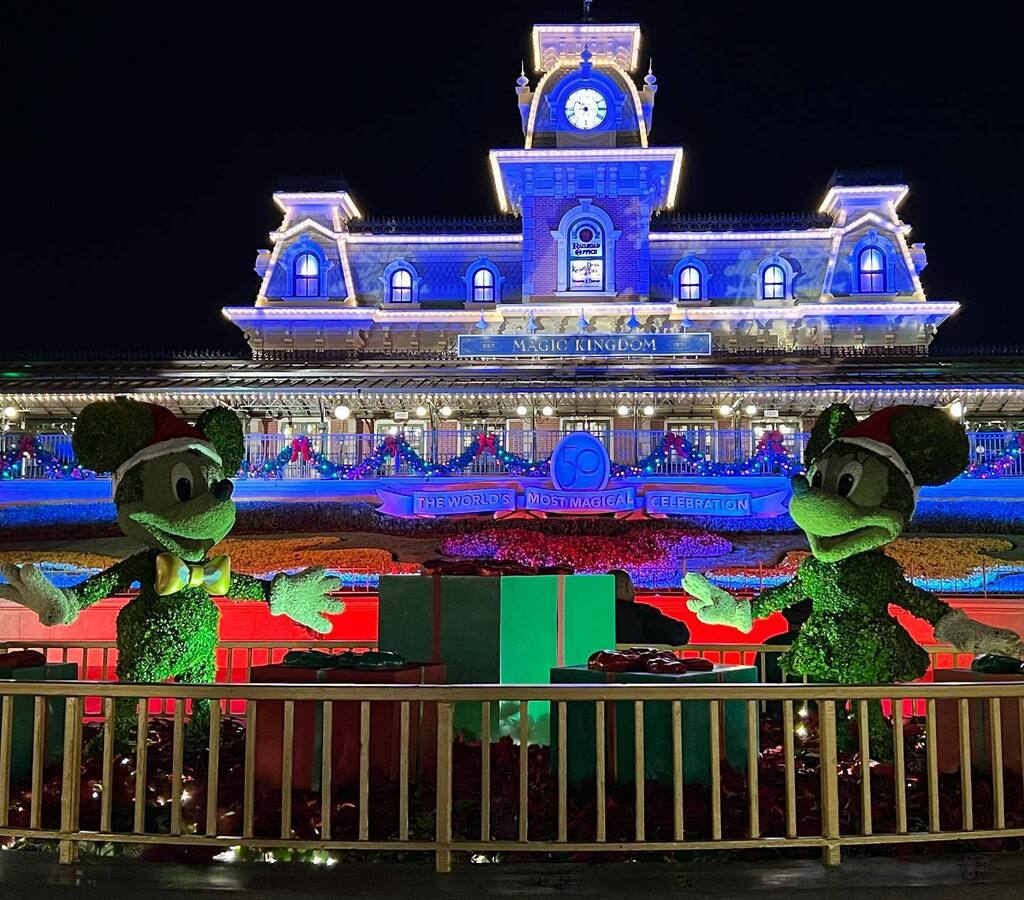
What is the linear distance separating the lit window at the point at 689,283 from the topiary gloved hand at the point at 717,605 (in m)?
29.1

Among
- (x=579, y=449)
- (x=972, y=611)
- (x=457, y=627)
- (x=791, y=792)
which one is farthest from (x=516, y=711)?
(x=579, y=449)

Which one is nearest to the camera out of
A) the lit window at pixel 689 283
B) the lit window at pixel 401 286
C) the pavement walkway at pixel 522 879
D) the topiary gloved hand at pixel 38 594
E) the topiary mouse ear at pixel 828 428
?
the pavement walkway at pixel 522 879

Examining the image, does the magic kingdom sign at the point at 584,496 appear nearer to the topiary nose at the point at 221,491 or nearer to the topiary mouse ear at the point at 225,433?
the topiary mouse ear at the point at 225,433

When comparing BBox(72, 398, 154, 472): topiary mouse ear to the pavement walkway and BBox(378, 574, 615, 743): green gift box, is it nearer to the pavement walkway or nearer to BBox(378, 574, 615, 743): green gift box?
BBox(378, 574, 615, 743): green gift box

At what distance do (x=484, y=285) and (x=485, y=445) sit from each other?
553 inches

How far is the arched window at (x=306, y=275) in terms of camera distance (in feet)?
120

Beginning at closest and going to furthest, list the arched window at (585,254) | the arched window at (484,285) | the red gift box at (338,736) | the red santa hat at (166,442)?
the red gift box at (338,736) → the red santa hat at (166,442) → the arched window at (585,254) → the arched window at (484,285)

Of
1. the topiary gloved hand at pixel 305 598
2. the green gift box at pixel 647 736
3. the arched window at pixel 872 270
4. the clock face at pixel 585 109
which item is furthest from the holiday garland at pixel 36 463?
the arched window at pixel 872 270

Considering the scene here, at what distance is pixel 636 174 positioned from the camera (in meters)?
35.8

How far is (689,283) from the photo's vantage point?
36562 millimetres

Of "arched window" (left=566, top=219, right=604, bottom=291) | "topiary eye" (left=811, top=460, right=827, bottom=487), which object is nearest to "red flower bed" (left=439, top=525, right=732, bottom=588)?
"topiary eye" (left=811, top=460, right=827, bottom=487)

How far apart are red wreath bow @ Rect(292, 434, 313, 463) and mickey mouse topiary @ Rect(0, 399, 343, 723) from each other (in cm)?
1684

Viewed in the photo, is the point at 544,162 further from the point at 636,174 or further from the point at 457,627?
the point at 457,627

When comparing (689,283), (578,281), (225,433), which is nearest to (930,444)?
(225,433)
